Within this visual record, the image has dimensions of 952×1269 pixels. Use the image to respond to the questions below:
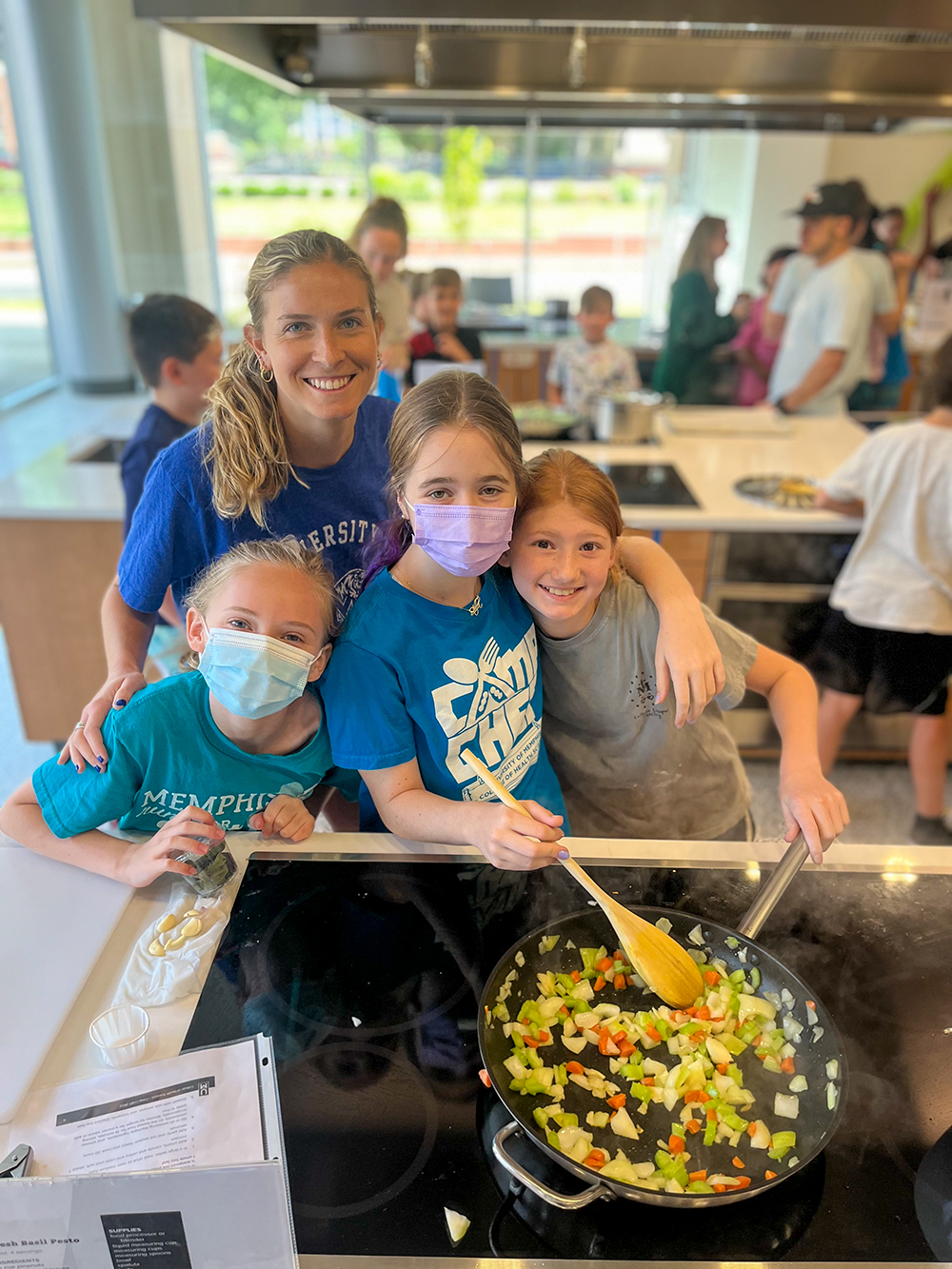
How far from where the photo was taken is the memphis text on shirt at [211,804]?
3.70ft

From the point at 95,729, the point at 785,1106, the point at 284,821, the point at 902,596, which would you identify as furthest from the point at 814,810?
the point at 902,596

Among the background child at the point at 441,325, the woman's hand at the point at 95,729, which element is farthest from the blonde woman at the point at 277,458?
the background child at the point at 441,325

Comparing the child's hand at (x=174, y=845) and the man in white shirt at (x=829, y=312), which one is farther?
the man in white shirt at (x=829, y=312)

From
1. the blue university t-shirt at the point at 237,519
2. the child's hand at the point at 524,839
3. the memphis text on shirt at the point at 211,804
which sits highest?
the blue university t-shirt at the point at 237,519

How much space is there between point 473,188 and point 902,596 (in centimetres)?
516

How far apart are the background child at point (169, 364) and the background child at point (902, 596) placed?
63.7 inches

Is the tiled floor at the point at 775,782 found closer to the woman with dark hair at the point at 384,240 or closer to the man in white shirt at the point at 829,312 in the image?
the woman with dark hair at the point at 384,240

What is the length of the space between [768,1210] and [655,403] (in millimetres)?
2680

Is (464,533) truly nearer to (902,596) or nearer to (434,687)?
(434,687)

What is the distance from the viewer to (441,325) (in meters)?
3.46

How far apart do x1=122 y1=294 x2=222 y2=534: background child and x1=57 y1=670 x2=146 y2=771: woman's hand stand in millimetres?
926

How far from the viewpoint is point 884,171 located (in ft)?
21.5

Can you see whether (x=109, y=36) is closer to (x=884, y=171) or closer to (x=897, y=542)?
(x=884, y=171)

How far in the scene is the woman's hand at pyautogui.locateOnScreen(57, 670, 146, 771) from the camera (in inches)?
43.0
